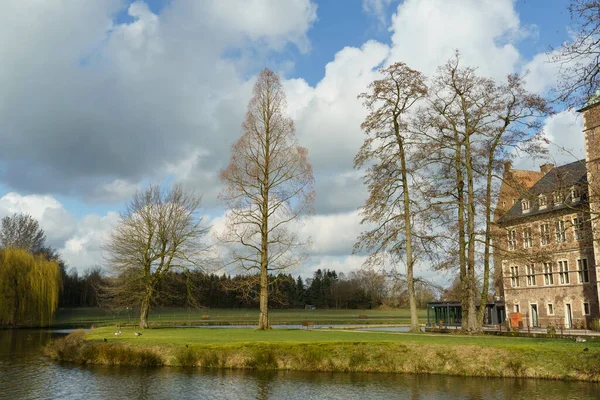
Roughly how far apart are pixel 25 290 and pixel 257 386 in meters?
45.5

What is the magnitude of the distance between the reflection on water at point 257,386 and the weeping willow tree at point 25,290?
35.0 meters

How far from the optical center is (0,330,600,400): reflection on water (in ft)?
55.0

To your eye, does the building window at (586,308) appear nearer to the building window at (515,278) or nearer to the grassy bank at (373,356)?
the building window at (515,278)

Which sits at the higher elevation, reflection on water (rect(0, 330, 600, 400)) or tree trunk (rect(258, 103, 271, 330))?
tree trunk (rect(258, 103, 271, 330))

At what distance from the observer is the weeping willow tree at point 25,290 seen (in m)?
53.6

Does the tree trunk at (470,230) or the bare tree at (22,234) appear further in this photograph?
the bare tree at (22,234)

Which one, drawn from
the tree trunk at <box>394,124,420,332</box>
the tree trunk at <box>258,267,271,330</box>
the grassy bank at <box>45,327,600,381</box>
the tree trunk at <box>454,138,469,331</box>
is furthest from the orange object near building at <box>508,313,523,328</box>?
the tree trunk at <box>258,267,271,330</box>

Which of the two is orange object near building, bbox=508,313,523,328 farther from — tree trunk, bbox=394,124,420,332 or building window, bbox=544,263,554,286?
tree trunk, bbox=394,124,420,332

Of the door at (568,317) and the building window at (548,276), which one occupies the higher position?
the building window at (548,276)

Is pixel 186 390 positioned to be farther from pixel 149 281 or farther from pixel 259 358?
pixel 149 281

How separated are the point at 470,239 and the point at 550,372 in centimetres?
1132

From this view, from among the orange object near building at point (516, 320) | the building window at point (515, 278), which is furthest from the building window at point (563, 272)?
the building window at point (515, 278)

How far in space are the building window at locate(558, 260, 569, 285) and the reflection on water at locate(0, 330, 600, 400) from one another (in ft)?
90.4

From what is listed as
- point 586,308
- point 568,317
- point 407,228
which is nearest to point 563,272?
point 586,308
